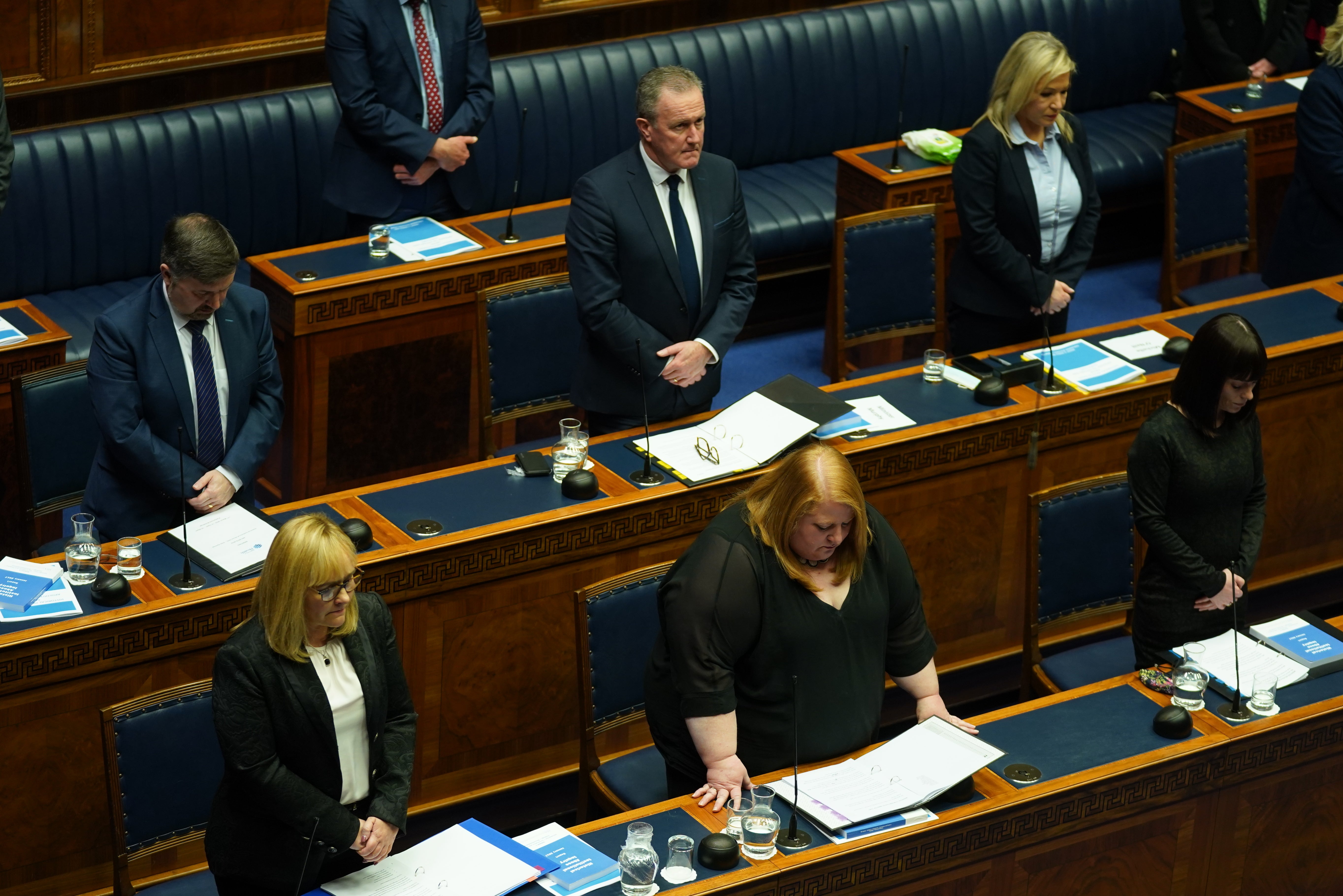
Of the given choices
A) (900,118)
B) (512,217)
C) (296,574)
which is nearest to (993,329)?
(512,217)

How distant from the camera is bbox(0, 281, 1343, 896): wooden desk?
12.4 feet

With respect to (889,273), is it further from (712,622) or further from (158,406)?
(712,622)

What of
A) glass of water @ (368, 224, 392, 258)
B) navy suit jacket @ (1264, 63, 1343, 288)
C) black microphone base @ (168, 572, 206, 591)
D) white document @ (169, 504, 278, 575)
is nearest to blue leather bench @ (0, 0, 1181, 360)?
glass of water @ (368, 224, 392, 258)

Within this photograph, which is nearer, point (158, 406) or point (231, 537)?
point (231, 537)

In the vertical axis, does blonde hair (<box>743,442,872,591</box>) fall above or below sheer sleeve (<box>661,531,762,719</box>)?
above

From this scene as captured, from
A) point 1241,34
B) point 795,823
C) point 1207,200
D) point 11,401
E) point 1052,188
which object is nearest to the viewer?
point 795,823

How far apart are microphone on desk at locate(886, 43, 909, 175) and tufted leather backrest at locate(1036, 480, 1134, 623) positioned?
2.39 meters

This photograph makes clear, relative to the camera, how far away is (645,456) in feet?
15.0

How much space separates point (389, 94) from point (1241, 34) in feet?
13.0

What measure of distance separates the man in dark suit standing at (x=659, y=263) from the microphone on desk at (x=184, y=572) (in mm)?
1179

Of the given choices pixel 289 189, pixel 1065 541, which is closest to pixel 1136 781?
pixel 1065 541

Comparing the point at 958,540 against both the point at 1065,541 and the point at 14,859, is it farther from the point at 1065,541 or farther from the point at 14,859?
the point at 14,859

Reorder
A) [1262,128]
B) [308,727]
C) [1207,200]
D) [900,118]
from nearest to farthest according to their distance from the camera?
[308,727] < [1207,200] < [900,118] < [1262,128]

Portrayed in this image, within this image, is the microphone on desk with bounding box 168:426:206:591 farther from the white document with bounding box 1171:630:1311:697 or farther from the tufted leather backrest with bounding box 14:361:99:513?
the white document with bounding box 1171:630:1311:697
